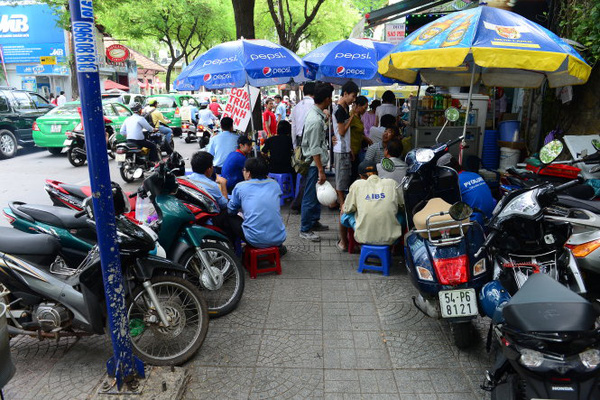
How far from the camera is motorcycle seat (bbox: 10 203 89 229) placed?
3.71 meters

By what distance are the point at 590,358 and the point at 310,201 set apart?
13.8 feet

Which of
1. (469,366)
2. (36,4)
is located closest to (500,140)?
(469,366)

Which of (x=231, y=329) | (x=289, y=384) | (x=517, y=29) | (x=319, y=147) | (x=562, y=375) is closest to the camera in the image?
(x=562, y=375)

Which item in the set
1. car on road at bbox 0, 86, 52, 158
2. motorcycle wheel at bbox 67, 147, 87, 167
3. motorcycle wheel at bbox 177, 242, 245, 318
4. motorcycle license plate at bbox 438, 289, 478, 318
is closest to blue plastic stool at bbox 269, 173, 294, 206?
motorcycle wheel at bbox 177, 242, 245, 318

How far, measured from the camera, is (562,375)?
205 cm

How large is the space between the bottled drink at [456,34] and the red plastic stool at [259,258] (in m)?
2.80

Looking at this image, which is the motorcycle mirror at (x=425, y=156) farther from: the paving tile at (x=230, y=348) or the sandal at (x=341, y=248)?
the paving tile at (x=230, y=348)

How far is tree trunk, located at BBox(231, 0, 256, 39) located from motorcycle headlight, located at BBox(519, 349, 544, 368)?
7.99m

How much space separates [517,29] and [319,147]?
2520mm

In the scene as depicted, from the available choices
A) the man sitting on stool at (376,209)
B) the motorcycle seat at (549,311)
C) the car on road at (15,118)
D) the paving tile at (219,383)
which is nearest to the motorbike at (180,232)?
the paving tile at (219,383)

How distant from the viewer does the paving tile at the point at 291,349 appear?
11.2 ft

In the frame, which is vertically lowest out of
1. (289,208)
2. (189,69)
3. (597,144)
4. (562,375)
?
(289,208)

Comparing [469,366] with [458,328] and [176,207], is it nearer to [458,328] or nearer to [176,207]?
[458,328]

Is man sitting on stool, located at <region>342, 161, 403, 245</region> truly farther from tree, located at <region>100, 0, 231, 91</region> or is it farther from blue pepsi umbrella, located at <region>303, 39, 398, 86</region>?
tree, located at <region>100, 0, 231, 91</region>
